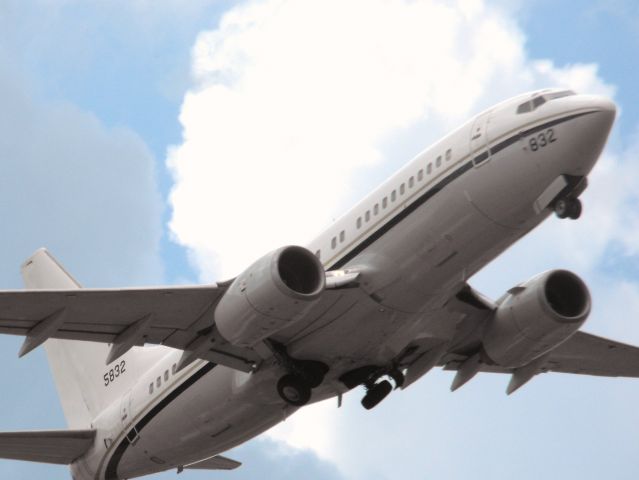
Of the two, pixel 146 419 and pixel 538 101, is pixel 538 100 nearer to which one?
pixel 538 101

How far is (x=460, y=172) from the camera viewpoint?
87.9 ft

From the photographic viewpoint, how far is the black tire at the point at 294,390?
29219 mm

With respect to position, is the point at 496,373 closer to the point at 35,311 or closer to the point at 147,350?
Answer: the point at 147,350

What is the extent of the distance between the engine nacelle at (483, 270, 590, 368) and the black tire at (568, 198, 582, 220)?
4245 mm

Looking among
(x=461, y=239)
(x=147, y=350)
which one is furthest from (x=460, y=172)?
(x=147, y=350)

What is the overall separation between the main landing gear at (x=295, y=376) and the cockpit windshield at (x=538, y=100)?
307 inches

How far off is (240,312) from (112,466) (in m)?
9.00

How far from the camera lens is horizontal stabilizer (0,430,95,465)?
32.0m

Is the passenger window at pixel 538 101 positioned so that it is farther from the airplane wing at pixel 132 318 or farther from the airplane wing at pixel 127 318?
the airplane wing at pixel 127 318

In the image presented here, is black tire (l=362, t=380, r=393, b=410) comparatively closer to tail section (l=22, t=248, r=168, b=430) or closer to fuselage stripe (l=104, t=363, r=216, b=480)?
fuselage stripe (l=104, t=363, r=216, b=480)

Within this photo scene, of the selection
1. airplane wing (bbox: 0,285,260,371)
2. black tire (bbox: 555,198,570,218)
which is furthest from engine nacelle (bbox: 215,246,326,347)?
black tire (bbox: 555,198,570,218)

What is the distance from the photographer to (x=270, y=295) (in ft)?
86.3

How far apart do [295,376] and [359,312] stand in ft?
8.74

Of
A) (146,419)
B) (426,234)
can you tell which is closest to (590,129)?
(426,234)
